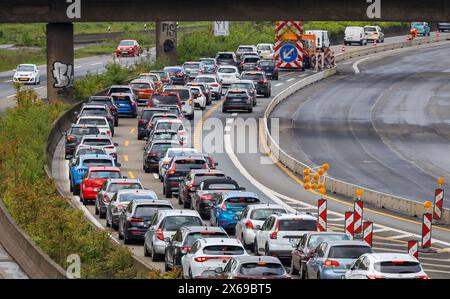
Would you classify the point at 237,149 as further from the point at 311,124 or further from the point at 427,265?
the point at 427,265

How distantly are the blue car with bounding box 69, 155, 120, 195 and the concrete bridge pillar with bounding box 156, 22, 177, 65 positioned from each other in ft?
176

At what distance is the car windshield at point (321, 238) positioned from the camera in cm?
3281

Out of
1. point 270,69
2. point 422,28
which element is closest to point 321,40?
point 270,69

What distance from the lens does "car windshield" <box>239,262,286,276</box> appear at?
2759 cm

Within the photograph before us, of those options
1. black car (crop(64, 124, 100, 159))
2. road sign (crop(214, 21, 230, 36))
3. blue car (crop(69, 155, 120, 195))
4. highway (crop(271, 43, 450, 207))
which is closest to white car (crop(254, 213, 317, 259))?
blue car (crop(69, 155, 120, 195))

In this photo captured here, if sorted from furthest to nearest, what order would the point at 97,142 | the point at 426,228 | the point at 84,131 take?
the point at 84,131 < the point at 97,142 < the point at 426,228

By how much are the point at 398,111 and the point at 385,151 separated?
18260mm

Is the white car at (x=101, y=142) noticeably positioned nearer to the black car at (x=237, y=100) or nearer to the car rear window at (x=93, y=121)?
the car rear window at (x=93, y=121)

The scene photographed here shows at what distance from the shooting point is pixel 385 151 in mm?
66875

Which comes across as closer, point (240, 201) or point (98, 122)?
point (240, 201)

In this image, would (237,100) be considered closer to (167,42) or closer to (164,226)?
(167,42)

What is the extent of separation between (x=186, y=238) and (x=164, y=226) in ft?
10.4

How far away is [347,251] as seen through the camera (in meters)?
30.7
